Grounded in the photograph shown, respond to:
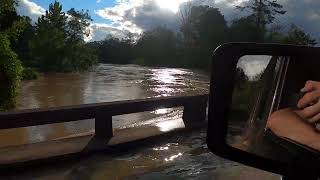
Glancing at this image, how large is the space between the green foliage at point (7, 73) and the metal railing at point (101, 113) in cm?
716

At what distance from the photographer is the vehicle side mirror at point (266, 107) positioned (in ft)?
4.11

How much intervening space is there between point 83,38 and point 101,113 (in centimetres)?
6833

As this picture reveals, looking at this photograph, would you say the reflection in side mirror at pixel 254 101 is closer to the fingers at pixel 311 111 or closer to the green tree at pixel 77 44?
the fingers at pixel 311 111

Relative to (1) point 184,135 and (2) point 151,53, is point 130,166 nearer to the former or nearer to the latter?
(1) point 184,135

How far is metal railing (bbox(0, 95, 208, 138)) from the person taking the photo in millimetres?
6934

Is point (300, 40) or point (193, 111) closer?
point (193, 111)

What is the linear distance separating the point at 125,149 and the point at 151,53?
4817 inches

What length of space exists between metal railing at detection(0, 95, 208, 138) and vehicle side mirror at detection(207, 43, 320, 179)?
224 inches

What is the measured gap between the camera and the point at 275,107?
1.54 m

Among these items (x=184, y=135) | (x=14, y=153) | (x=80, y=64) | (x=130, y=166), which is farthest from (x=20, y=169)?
(x=80, y=64)

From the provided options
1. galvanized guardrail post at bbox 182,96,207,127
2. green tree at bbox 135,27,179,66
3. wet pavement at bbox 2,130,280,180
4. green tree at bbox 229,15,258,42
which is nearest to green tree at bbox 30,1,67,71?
green tree at bbox 229,15,258,42

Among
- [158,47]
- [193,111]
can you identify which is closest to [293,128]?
[193,111]

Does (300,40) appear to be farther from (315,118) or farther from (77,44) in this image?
(77,44)

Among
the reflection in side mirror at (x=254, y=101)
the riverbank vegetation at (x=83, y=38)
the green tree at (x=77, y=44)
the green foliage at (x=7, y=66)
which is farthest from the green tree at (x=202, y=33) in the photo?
the reflection in side mirror at (x=254, y=101)
